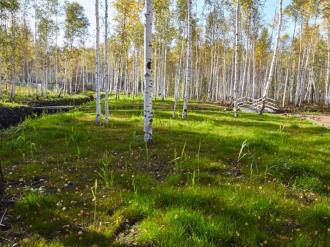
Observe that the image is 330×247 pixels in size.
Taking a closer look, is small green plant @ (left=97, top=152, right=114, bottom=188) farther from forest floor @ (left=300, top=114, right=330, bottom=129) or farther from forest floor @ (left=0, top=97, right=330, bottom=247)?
forest floor @ (left=300, top=114, right=330, bottom=129)

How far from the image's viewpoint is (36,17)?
50.5 m

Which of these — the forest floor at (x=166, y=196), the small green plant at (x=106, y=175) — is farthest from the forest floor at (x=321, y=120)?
the small green plant at (x=106, y=175)

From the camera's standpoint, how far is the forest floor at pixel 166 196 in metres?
5.57

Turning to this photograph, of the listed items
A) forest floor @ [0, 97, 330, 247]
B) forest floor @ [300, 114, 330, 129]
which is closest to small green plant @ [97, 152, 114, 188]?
forest floor @ [0, 97, 330, 247]

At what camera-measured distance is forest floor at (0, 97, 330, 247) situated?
5570 millimetres

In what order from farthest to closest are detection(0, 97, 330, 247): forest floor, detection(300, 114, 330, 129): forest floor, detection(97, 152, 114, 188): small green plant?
detection(300, 114, 330, 129): forest floor < detection(97, 152, 114, 188): small green plant < detection(0, 97, 330, 247): forest floor

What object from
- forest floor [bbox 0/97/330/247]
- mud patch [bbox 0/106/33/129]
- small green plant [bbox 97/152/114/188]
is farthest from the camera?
mud patch [bbox 0/106/33/129]

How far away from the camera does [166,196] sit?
6984 millimetres

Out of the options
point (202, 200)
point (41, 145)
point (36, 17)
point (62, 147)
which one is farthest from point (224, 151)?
point (36, 17)

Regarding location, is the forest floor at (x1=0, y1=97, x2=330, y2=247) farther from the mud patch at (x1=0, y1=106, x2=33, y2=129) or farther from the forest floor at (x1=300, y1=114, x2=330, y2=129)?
the mud patch at (x1=0, y1=106, x2=33, y2=129)

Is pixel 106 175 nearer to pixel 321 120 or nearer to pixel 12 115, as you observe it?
pixel 12 115

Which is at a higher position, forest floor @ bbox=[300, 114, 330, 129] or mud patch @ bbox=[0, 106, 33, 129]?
forest floor @ bbox=[300, 114, 330, 129]

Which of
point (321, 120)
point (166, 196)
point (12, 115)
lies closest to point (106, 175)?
point (166, 196)

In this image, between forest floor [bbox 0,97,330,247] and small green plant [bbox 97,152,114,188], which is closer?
forest floor [bbox 0,97,330,247]
